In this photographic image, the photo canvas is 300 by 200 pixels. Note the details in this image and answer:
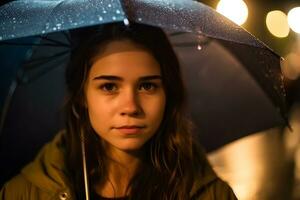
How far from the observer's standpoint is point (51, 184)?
3.38 metres

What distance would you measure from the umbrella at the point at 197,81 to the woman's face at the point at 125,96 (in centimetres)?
37

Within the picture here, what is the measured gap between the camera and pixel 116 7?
2.59m

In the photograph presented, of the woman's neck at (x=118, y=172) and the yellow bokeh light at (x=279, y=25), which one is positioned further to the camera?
the yellow bokeh light at (x=279, y=25)

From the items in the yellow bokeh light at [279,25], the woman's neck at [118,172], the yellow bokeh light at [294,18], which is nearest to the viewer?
the woman's neck at [118,172]

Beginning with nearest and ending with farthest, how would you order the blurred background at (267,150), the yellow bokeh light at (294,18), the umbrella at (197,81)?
the umbrella at (197,81) → the blurred background at (267,150) → the yellow bokeh light at (294,18)

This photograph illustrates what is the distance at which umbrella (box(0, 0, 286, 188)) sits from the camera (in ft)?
10.1

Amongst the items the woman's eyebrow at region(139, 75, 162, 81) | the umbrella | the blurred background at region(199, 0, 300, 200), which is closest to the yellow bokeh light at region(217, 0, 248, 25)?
the blurred background at region(199, 0, 300, 200)

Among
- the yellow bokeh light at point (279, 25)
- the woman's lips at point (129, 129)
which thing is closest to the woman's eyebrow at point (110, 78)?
the woman's lips at point (129, 129)

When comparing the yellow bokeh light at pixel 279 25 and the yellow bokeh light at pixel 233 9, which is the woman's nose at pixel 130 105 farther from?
the yellow bokeh light at pixel 279 25

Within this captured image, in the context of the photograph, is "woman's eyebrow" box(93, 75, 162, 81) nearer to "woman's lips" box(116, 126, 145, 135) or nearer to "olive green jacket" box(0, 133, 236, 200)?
"woman's lips" box(116, 126, 145, 135)

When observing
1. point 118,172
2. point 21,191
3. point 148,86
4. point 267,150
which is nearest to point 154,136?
point 118,172

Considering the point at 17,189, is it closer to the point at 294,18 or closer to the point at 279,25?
the point at 294,18

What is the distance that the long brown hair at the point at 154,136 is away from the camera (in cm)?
343

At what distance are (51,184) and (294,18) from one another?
18.4 ft
